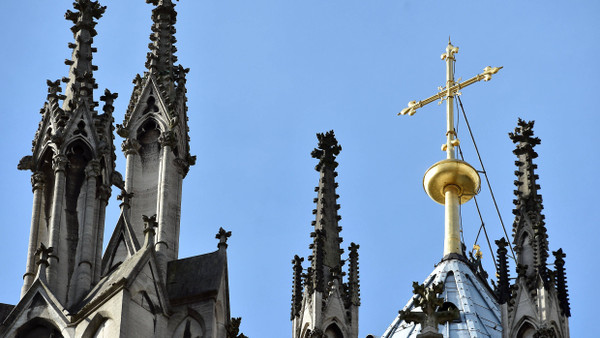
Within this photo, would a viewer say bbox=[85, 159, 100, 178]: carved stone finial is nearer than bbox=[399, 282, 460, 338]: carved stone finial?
Yes

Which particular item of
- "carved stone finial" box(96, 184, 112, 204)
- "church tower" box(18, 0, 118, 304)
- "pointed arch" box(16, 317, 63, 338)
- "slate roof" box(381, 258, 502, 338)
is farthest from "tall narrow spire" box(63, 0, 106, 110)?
"slate roof" box(381, 258, 502, 338)

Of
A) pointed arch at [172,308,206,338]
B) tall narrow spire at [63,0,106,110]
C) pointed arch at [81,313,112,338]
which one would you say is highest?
tall narrow spire at [63,0,106,110]

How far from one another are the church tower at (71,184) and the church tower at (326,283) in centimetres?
697

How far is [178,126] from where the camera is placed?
45.8 metres

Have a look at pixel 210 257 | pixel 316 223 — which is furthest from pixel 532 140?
pixel 210 257

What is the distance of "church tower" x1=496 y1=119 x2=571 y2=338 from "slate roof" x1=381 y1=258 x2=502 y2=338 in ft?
17.4

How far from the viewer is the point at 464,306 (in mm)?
58812

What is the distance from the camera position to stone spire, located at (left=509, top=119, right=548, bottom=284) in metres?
50.9

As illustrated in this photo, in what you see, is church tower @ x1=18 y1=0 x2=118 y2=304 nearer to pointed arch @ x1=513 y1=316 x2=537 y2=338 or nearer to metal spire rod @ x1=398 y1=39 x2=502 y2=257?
pointed arch @ x1=513 y1=316 x2=537 y2=338

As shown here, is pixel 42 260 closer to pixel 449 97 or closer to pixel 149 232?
pixel 149 232

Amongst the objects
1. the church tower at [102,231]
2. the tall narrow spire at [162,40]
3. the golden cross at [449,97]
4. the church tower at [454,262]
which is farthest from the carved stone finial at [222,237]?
the golden cross at [449,97]

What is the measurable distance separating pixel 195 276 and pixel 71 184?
2.78 m

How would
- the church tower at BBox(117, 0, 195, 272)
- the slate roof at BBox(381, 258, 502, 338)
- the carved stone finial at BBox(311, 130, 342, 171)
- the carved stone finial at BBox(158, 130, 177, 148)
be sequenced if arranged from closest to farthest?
the church tower at BBox(117, 0, 195, 272)
the carved stone finial at BBox(158, 130, 177, 148)
the carved stone finial at BBox(311, 130, 342, 171)
the slate roof at BBox(381, 258, 502, 338)

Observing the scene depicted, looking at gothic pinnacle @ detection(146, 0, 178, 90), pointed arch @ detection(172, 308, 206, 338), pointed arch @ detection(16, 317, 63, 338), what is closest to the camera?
pointed arch @ detection(16, 317, 63, 338)
